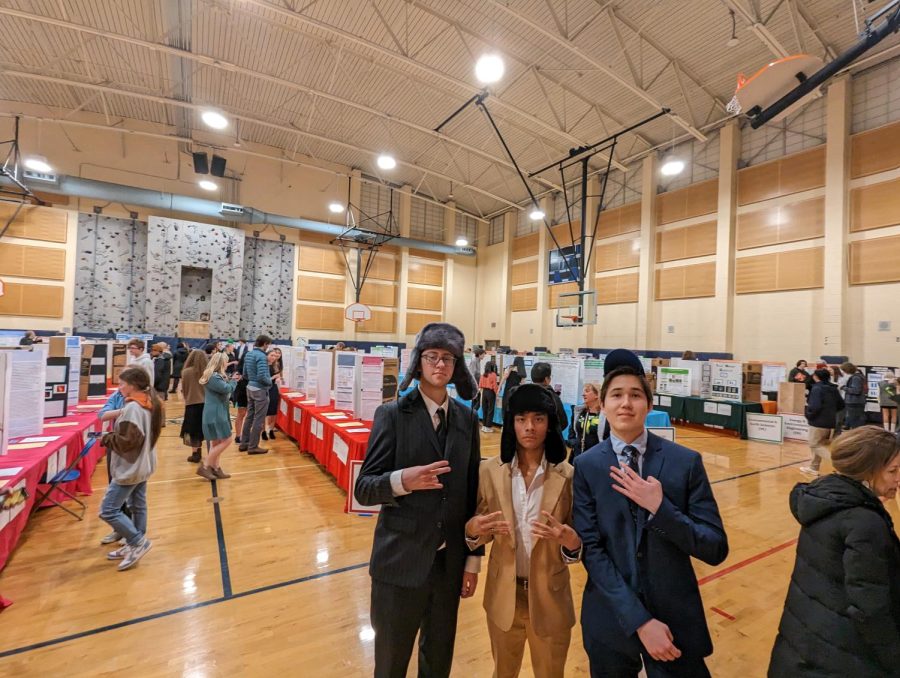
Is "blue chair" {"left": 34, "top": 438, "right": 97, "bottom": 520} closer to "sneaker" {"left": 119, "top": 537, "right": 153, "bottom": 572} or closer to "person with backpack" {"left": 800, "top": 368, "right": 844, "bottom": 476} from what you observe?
"sneaker" {"left": 119, "top": 537, "right": 153, "bottom": 572}

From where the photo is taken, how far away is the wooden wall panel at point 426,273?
61.2 feet

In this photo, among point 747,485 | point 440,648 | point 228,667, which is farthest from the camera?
point 747,485

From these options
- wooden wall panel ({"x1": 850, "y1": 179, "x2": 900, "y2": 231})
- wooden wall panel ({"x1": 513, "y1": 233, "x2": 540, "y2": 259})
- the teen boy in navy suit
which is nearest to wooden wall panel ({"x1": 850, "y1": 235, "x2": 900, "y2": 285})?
wooden wall panel ({"x1": 850, "y1": 179, "x2": 900, "y2": 231})

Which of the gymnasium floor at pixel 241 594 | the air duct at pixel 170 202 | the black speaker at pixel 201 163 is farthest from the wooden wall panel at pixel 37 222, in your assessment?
the gymnasium floor at pixel 241 594

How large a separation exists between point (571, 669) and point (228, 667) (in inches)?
69.2

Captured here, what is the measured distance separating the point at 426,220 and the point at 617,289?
31.2ft

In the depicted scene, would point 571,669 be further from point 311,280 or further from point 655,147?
point 311,280

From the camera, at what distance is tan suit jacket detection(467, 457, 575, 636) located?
1409 millimetres

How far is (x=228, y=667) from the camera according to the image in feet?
6.52

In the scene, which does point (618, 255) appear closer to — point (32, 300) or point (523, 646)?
point (523, 646)

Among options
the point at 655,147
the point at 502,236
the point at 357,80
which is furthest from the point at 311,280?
the point at 655,147

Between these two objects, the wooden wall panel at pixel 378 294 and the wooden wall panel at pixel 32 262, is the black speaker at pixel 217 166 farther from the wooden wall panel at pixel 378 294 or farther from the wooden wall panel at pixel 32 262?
the wooden wall panel at pixel 378 294

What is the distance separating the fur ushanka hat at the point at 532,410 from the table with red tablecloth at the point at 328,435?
6.18ft

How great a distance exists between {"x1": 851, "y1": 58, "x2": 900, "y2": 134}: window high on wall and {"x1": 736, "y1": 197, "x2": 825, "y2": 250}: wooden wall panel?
185 centimetres
